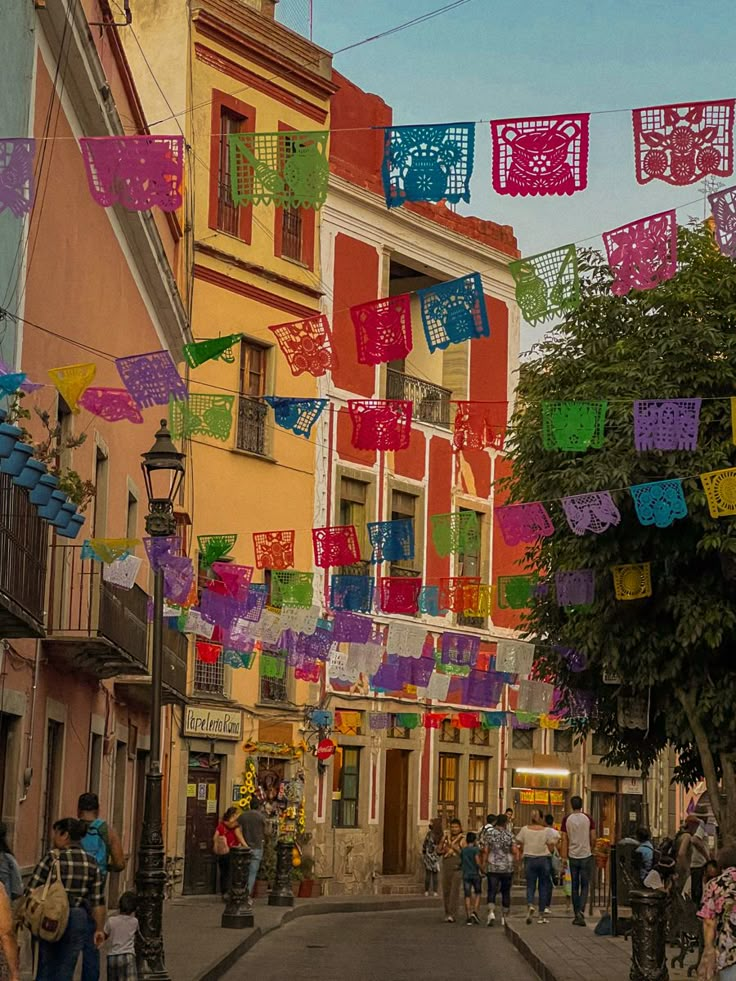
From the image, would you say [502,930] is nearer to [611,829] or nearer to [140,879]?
[140,879]

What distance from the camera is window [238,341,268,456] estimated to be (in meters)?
33.8

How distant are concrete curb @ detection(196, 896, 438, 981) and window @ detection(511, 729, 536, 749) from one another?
6.59 meters

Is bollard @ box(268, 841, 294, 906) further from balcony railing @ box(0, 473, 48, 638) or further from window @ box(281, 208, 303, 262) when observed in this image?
balcony railing @ box(0, 473, 48, 638)

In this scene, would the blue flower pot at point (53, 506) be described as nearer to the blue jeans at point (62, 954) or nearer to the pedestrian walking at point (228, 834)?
the blue jeans at point (62, 954)

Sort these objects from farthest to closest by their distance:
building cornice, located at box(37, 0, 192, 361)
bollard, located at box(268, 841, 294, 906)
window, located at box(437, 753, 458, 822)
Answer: window, located at box(437, 753, 458, 822) < bollard, located at box(268, 841, 294, 906) < building cornice, located at box(37, 0, 192, 361)

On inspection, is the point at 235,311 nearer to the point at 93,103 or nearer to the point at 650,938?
the point at 93,103

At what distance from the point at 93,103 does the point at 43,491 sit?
681 cm

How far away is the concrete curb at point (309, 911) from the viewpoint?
17781mm

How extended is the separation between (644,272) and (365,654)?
620 inches

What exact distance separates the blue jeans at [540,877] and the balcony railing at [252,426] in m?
11.1

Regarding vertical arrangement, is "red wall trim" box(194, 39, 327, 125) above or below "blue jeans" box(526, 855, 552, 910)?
above

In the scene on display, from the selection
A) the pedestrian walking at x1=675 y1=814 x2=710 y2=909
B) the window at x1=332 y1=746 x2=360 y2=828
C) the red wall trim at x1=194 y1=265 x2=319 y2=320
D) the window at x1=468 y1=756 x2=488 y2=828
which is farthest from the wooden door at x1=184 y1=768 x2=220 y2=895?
the pedestrian walking at x1=675 y1=814 x2=710 y2=909

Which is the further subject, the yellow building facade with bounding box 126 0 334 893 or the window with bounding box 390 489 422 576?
the window with bounding box 390 489 422 576

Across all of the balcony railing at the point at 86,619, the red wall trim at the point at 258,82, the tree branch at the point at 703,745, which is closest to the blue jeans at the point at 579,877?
the tree branch at the point at 703,745
